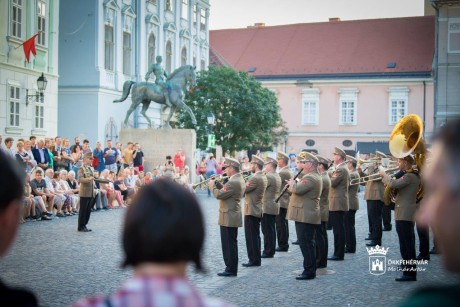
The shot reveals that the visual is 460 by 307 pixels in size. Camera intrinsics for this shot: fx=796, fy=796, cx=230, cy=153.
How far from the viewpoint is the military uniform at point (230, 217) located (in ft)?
38.9

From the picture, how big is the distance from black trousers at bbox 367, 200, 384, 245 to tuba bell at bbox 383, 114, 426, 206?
13.5 feet

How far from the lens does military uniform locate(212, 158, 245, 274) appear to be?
1184 cm

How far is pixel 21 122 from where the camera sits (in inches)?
1117

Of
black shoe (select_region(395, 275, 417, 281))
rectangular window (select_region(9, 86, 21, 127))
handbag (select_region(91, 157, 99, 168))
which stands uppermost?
rectangular window (select_region(9, 86, 21, 127))

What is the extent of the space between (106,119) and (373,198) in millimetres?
23050

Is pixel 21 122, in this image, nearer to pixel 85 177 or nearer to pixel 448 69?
pixel 85 177

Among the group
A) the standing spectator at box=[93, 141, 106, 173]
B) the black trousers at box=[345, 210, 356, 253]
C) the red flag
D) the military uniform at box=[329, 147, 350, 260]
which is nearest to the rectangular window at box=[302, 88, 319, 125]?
the red flag

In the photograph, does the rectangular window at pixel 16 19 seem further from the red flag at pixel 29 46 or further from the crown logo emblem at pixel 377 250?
the crown logo emblem at pixel 377 250

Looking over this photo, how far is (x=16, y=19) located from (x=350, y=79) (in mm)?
39432

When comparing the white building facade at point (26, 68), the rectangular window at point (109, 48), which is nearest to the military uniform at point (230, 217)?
the white building facade at point (26, 68)

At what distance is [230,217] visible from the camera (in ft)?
39.4

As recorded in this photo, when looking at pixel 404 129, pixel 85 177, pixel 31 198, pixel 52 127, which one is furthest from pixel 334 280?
pixel 52 127

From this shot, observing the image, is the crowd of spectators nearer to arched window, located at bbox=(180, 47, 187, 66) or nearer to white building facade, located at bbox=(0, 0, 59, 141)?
white building facade, located at bbox=(0, 0, 59, 141)

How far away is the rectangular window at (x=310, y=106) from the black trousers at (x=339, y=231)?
49.9 m
